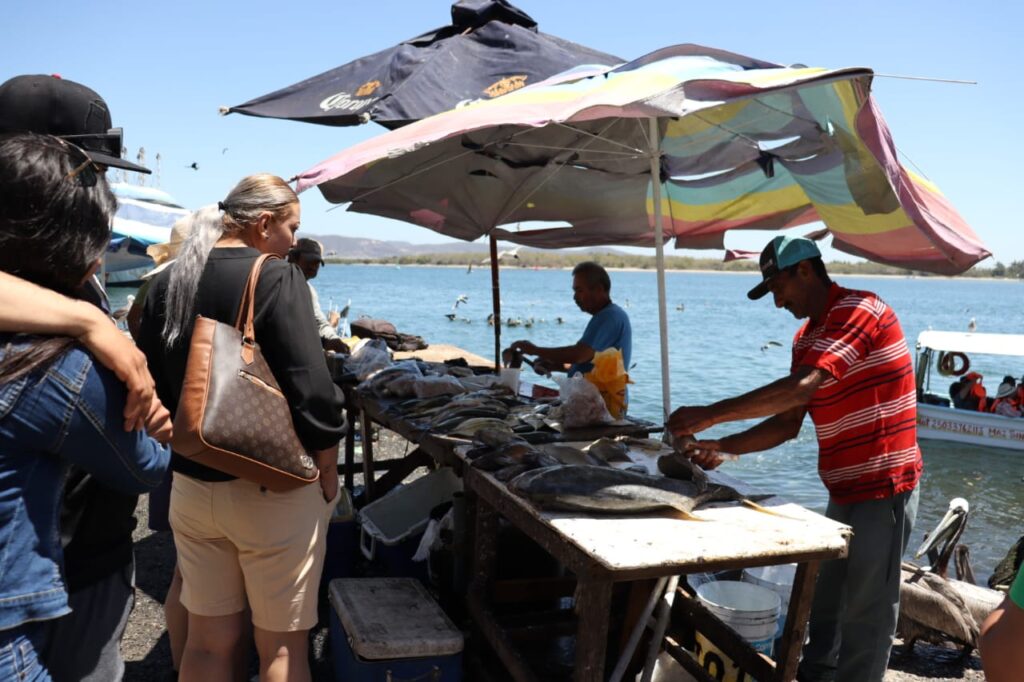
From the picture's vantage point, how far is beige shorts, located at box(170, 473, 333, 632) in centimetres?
246

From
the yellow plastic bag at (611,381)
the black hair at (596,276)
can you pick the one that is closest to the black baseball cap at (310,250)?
the black hair at (596,276)

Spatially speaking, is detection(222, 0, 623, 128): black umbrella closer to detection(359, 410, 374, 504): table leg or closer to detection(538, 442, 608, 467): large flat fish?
detection(359, 410, 374, 504): table leg

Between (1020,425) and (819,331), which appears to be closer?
(819,331)

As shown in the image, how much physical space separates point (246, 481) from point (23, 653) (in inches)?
38.1


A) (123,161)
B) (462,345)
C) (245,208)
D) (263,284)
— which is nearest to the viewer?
(123,161)

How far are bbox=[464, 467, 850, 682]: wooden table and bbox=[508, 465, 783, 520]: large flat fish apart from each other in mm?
45

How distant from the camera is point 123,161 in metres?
1.95

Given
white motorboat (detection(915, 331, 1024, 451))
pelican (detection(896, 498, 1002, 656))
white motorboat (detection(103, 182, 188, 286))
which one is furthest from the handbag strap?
white motorboat (detection(915, 331, 1024, 451))

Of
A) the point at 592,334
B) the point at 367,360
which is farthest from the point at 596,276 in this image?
the point at 367,360

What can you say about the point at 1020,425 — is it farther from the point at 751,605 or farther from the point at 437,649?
the point at 437,649

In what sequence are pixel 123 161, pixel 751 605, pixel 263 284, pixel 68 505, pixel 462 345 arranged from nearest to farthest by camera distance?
pixel 68 505 → pixel 123 161 → pixel 263 284 → pixel 751 605 → pixel 462 345

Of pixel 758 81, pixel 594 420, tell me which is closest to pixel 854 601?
pixel 594 420

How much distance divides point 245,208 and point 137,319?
0.84m

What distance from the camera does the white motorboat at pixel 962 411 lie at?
14914mm
